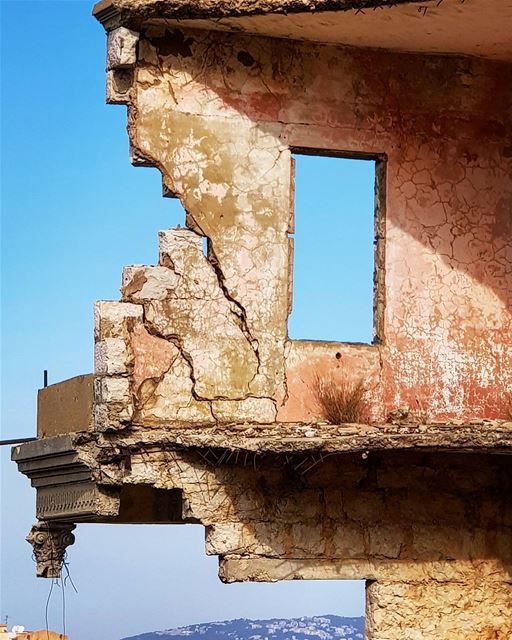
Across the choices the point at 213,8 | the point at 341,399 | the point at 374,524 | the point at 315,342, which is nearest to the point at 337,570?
the point at 374,524

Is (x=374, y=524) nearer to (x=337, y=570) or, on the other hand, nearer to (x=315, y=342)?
(x=337, y=570)

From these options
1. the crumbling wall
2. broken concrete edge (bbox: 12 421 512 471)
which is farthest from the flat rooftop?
the crumbling wall

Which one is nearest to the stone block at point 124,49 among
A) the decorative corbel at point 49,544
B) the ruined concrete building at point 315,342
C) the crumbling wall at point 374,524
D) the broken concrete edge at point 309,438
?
the ruined concrete building at point 315,342

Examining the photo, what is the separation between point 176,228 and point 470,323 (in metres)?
2.47

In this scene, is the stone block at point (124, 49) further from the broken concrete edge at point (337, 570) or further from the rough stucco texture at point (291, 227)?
the broken concrete edge at point (337, 570)

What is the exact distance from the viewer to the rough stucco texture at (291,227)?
1231 cm

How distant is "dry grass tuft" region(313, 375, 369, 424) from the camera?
41.0 feet

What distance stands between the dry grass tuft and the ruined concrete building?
0.03 meters

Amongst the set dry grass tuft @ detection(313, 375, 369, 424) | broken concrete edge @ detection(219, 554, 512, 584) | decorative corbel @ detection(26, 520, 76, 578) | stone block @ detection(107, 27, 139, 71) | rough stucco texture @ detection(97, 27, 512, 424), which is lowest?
broken concrete edge @ detection(219, 554, 512, 584)

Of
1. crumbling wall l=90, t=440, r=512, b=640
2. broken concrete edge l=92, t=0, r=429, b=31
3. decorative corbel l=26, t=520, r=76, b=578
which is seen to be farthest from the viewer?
decorative corbel l=26, t=520, r=76, b=578

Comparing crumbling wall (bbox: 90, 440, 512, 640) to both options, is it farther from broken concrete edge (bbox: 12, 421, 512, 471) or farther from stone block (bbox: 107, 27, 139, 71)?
stone block (bbox: 107, 27, 139, 71)

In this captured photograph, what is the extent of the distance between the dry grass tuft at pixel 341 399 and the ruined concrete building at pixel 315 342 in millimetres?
33

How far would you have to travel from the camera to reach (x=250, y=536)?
12.3 meters

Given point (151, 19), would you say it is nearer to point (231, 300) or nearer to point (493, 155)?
point (231, 300)
